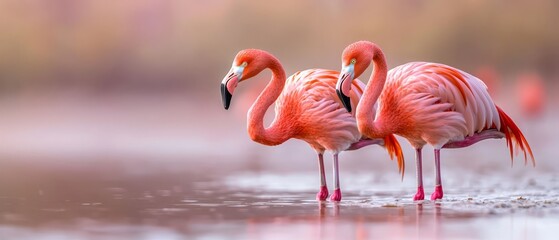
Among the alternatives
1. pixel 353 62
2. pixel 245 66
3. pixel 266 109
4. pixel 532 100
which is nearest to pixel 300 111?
pixel 266 109

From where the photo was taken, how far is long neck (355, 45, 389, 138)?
889cm

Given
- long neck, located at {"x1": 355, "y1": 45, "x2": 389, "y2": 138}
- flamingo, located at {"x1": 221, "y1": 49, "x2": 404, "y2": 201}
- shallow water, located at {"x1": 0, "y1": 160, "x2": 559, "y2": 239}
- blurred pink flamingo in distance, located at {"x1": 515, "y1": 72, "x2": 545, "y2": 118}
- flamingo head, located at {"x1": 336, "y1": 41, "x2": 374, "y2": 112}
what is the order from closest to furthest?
shallow water, located at {"x1": 0, "y1": 160, "x2": 559, "y2": 239}
flamingo head, located at {"x1": 336, "y1": 41, "x2": 374, "y2": 112}
long neck, located at {"x1": 355, "y1": 45, "x2": 389, "y2": 138}
flamingo, located at {"x1": 221, "y1": 49, "x2": 404, "y2": 201}
blurred pink flamingo in distance, located at {"x1": 515, "y1": 72, "x2": 545, "y2": 118}

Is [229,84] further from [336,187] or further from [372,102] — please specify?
[336,187]

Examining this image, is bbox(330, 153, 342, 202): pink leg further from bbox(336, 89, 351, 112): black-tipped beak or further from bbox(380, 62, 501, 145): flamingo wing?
bbox(336, 89, 351, 112): black-tipped beak

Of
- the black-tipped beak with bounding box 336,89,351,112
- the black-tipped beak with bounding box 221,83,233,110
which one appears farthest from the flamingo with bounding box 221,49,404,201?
the black-tipped beak with bounding box 336,89,351,112

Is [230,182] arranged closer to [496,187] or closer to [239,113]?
[496,187]

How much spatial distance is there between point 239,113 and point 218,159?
566 cm

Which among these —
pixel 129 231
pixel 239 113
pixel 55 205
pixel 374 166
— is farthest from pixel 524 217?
pixel 239 113

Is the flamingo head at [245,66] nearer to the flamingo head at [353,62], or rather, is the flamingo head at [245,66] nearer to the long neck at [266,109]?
the long neck at [266,109]

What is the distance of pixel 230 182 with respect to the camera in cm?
1202

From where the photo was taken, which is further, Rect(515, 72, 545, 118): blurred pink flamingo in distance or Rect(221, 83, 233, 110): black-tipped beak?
Rect(515, 72, 545, 118): blurred pink flamingo in distance

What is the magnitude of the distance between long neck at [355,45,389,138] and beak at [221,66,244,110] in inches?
34.7

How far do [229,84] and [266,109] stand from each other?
43cm

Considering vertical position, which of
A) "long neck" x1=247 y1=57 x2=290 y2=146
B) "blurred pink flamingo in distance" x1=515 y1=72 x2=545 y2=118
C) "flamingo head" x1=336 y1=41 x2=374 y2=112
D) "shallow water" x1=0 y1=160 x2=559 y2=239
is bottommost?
"shallow water" x1=0 y1=160 x2=559 y2=239
